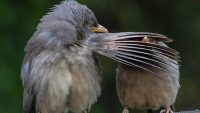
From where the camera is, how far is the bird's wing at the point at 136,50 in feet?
20.1

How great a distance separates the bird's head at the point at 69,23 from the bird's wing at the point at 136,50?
216 millimetres

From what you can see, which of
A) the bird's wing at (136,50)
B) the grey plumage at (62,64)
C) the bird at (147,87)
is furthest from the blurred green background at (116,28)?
the bird's wing at (136,50)

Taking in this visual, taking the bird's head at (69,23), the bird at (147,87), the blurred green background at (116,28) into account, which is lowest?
the blurred green background at (116,28)

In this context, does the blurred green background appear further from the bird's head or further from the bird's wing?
the bird's wing

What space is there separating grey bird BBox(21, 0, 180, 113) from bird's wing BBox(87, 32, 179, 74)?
37mm

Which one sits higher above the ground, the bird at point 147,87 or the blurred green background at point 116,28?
the bird at point 147,87

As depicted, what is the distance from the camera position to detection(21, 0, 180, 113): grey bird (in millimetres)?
6520

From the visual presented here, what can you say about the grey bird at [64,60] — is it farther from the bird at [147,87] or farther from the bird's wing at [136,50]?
the bird at [147,87]

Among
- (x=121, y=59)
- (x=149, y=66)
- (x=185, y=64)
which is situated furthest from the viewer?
(x=185, y=64)

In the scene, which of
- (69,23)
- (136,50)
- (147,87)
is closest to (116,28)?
(147,87)

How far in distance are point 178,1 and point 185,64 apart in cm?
83

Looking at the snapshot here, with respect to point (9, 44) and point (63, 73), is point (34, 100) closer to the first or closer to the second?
point (63, 73)

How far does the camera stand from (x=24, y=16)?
9883mm

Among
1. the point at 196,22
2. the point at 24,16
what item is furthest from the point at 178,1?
the point at 24,16
